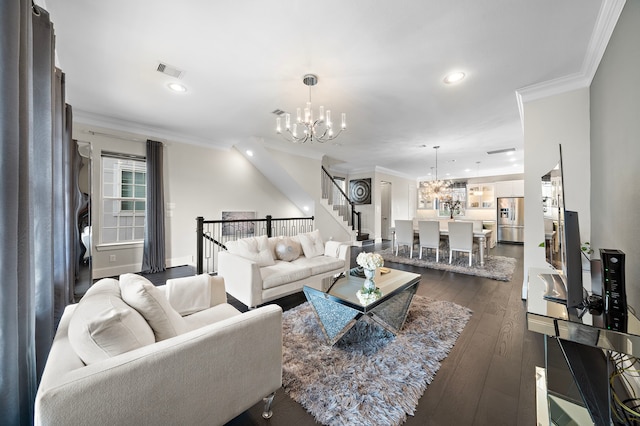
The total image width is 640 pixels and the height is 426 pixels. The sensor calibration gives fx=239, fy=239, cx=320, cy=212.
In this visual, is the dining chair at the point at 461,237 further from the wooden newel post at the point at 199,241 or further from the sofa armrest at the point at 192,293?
the wooden newel post at the point at 199,241

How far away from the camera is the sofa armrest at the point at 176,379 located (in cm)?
81

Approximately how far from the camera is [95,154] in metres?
4.08

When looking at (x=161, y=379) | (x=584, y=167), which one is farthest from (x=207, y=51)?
(x=584, y=167)

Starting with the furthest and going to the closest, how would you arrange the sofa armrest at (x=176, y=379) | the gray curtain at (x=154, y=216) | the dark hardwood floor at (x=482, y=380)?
the gray curtain at (x=154, y=216) < the dark hardwood floor at (x=482, y=380) < the sofa armrest at (x=176, y=379)

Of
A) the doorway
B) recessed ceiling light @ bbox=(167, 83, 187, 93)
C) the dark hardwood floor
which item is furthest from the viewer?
the doorway

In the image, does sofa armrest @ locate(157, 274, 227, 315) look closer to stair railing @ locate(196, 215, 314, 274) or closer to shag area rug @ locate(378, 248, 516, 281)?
stair railing @ locate(196, 215, 314, 274)

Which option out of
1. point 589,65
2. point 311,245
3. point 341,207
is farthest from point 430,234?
point 589,65

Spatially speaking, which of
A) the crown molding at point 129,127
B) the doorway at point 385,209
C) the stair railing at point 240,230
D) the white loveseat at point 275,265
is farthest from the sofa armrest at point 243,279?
the doorway at point 385,209

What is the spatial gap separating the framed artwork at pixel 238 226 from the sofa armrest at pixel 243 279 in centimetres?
280

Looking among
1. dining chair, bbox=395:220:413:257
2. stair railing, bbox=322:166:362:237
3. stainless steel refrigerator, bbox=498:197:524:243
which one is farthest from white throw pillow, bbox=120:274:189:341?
stainless steel refrigerator, bbox=498:197:524:243

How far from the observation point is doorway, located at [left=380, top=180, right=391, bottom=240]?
30.3 ft

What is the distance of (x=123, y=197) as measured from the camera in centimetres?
445

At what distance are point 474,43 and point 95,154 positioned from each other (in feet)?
18.4

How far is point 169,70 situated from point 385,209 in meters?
8.14
